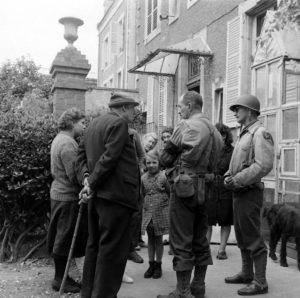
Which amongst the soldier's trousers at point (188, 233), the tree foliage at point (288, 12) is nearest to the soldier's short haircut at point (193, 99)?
the soldier's trousers at point (188, 233)

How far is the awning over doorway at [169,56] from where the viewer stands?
1099 cm

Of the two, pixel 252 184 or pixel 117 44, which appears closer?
pixel 252 184

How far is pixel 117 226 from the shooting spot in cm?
389

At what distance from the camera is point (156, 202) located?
206 inches

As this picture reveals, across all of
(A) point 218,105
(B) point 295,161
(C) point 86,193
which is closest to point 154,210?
(C) point 86,193

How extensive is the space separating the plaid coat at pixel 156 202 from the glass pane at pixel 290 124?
9.22 ft

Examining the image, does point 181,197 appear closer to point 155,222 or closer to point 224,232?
point 155,222

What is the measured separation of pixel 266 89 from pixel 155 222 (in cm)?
379

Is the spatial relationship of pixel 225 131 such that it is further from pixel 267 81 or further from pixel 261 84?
pixel 261 84

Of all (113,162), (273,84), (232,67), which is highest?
(232,67)

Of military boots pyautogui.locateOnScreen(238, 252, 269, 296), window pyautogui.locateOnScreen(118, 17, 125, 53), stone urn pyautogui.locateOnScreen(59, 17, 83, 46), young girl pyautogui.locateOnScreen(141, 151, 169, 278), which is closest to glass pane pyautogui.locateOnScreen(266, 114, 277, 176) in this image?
young girl pyautogui.locateOnScreen(141, 151, 169, 278)

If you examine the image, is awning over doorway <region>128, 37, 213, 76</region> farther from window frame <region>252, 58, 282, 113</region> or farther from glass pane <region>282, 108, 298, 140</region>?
glass pane <region>282, 108, 298, 140</region>

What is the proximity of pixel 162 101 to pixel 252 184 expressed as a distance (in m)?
10.6

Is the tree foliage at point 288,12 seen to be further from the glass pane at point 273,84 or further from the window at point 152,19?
the window at point 152,19
